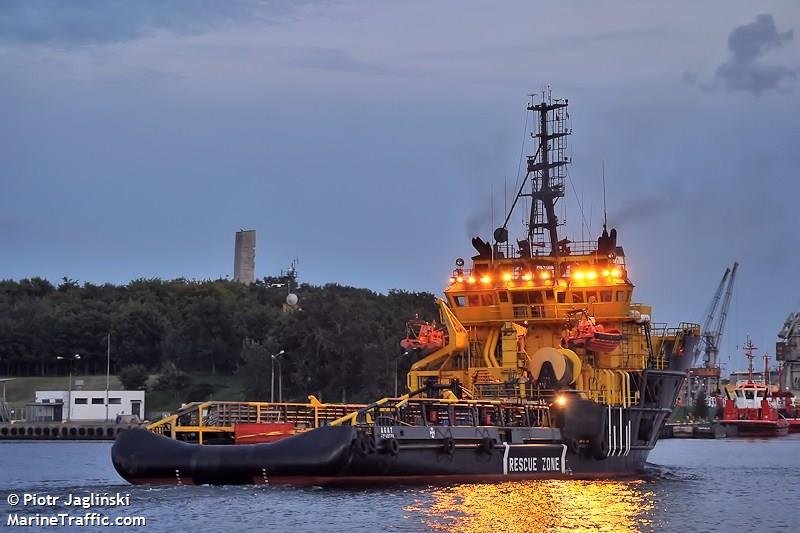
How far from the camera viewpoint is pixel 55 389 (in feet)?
485

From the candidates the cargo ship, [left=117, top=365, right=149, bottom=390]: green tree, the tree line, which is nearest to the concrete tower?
the tree line

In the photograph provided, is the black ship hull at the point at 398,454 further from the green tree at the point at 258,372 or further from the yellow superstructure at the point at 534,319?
the green tree at the point at 258,372

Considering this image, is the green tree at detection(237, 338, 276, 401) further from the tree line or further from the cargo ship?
the cargo ship

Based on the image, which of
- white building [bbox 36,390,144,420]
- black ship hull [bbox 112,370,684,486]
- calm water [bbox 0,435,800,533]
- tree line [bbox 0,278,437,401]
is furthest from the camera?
white building [bbox 36,390,144,420]

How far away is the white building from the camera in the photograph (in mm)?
132000

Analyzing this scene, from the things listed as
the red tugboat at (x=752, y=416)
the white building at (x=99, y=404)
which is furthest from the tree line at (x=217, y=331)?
the red tugboat at (x=752, y=416)

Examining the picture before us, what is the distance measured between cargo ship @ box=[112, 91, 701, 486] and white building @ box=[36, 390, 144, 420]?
74.5 m

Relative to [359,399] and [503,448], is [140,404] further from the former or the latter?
[503,448]

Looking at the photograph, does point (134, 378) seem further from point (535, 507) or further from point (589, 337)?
point (535, 507)

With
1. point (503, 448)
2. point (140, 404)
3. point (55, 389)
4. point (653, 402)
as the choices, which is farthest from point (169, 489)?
point (55, 389)

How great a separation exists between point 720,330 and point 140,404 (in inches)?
2995

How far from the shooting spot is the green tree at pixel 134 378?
142375 mm

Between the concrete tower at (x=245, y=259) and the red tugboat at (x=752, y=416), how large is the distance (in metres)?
66.9

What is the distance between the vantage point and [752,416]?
475 ft
